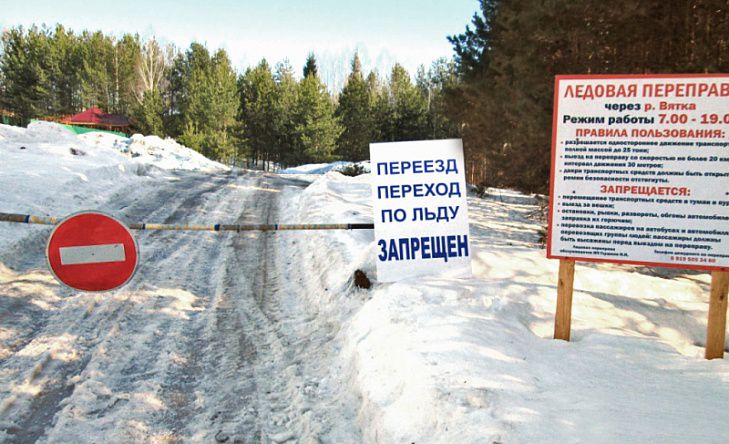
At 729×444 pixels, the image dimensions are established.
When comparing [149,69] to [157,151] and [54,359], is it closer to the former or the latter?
[157,151]

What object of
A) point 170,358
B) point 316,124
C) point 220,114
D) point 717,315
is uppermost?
point 220,114

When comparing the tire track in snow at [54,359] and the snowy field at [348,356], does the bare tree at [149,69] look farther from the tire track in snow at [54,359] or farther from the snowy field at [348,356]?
the tire track in snow at [54,359]

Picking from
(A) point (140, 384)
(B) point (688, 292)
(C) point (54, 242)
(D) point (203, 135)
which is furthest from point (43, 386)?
(D) point (203, 135)

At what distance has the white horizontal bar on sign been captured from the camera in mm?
4641

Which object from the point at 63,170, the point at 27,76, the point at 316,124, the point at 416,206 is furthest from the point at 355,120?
the point at 416,206

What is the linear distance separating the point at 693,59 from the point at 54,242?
9.83 meters

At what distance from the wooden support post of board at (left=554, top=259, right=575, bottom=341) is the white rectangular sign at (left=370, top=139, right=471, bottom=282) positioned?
156cm

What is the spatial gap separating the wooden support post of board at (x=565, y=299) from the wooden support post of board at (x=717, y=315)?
1243mm

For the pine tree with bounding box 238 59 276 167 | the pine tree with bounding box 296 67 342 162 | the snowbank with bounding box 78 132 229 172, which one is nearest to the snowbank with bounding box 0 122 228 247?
the snowbank with bounding box 78 132 229 172

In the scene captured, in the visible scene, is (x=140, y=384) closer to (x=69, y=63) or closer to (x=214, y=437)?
(x=214, y=437)

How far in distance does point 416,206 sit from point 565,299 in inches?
87.8

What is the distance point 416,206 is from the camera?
20.9 ft

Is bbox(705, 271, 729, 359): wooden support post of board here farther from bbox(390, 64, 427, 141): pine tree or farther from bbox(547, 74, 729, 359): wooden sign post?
bbox(390, 64, 427, 141): pine tree

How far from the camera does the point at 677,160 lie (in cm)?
451
